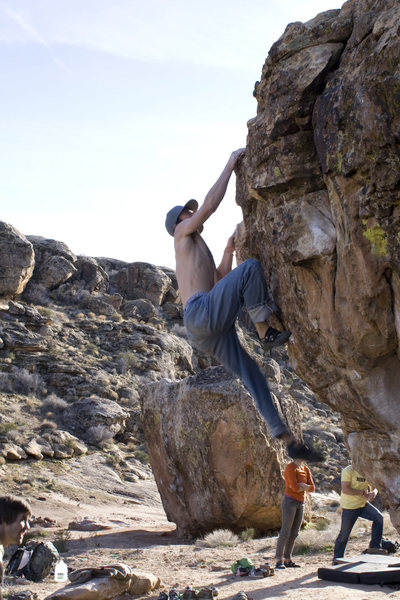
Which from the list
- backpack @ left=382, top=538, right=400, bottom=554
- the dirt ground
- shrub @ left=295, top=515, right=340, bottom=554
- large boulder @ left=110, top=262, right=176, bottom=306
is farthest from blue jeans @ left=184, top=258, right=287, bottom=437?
large boulder @ left=110, top=262, right=176, bottom=306

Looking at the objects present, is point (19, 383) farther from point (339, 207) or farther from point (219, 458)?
point (339, 207)

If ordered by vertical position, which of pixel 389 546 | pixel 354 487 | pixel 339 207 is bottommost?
pixel 389 546

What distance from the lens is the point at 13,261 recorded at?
32.8m

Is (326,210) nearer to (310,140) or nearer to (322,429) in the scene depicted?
(310,140)

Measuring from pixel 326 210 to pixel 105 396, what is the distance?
23.8 metres

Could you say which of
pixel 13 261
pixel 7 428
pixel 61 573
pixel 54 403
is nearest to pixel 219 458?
pixel 61 573

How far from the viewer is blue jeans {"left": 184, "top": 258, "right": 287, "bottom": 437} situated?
5.15 metres

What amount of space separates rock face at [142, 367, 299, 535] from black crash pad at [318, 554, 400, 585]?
444 cm

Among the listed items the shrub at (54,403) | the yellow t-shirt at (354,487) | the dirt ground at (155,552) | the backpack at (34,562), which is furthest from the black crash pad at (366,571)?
the shrub at (54,403)

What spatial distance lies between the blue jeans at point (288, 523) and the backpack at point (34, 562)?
3.29 meters

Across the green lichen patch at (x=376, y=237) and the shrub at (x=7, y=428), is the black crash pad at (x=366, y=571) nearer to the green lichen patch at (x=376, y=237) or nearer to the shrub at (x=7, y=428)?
the green lichen patch at (x=376, y=237)

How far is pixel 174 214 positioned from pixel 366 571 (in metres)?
4.89

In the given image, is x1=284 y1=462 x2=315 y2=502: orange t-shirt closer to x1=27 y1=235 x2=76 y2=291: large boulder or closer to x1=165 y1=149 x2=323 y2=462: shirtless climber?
x1=165 y1=149 x2=323 y2=462: shirtless climber

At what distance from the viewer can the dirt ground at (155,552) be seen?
7.77 metres
